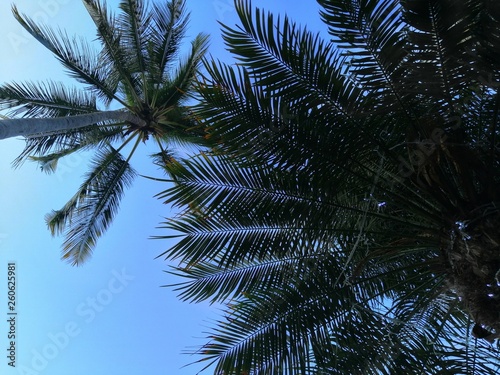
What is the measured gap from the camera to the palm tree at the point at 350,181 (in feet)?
12.9

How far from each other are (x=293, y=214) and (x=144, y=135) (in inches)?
244

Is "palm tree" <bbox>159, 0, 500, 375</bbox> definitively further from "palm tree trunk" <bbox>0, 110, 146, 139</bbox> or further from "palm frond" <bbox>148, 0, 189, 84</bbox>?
"palm frond" <bbox>148, 0, 189, 84</bbox>

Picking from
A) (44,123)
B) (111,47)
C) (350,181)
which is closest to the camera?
(350,181)

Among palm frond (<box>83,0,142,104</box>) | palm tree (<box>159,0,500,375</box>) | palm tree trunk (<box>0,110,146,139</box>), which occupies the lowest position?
palm tree (<box>159,0,500,375</box>)

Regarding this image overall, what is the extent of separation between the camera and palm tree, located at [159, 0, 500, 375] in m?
3.94

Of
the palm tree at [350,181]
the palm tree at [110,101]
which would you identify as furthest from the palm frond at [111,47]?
the palm tree at [350,181]

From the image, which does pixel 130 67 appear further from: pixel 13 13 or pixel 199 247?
pixel 199 247

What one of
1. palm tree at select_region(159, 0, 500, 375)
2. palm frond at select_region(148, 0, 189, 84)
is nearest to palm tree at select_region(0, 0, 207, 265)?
palm frond at select_region(148, 0, 189, 84)

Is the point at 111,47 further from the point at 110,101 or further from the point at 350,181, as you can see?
the point at 350,181

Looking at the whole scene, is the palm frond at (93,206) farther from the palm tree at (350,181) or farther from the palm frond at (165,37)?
the palm tree at (350,181)

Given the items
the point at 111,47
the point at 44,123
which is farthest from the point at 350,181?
the point at 111,47

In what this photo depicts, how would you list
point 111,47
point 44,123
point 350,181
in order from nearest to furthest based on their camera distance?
1. point 350,181
2. point 44,123
3. point 111,47

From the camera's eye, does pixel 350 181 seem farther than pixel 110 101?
No

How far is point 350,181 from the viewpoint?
4.46 metres
